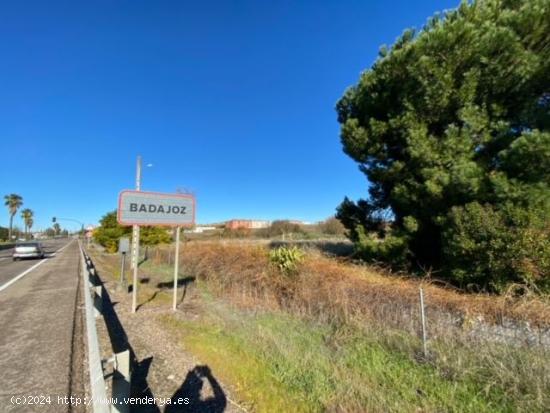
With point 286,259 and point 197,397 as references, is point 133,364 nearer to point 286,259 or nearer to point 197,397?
point 197,397

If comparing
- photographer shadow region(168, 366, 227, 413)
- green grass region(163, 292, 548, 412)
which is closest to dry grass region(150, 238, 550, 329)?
green grass region(163, 292, 548, 412)

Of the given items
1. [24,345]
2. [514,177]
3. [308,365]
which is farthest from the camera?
[514,177]

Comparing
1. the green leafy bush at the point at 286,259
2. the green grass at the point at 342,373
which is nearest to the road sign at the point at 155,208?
the green leafy bush at the point at 286,259

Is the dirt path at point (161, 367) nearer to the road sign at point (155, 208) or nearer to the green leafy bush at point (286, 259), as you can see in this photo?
the road sign at point (155, 208)

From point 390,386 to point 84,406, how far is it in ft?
11.6

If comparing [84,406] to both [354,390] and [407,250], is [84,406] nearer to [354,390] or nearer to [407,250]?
[354,390]

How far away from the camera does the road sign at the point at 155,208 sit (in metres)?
7.56

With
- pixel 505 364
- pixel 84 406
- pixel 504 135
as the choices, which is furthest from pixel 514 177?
pixel 84 406

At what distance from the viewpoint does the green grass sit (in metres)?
3.56

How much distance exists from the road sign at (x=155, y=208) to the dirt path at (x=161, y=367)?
87.2 inches

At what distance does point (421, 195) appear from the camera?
9.18 metres

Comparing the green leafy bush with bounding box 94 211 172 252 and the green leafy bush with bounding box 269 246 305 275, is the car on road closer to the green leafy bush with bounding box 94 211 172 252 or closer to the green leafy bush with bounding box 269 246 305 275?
the green leafy bush with bounding box 94 211 172 252

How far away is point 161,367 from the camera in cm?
466

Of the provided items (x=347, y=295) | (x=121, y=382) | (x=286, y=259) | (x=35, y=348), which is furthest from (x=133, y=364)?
(x=286, y=259)
